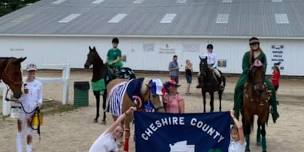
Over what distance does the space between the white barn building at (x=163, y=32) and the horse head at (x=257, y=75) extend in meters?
25.7

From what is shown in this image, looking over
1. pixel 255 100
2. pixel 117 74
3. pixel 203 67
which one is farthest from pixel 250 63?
pixel 203 67

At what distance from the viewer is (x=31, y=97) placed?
34.7ft

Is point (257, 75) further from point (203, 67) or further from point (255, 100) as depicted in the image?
point (203, 67)

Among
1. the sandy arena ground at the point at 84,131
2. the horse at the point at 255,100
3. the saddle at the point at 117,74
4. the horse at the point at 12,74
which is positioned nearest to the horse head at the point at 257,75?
the horse at the point at 255,100

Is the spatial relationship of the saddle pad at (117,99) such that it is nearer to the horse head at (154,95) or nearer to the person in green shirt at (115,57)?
the horse head at (154,95)

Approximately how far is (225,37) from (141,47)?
622 centimetres

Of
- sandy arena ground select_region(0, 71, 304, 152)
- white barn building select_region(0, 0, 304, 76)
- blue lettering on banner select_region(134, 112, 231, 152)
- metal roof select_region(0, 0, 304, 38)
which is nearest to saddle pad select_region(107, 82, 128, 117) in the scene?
sandy arena ground select_region(0, 71, 304, 152)

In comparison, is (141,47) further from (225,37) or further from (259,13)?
(259,13)

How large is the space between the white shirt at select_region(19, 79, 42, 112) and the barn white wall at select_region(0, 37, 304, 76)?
91.8ft

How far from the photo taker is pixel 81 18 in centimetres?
4491

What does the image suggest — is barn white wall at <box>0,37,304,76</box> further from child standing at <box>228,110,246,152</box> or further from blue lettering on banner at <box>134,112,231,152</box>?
child standing at <box>228,110,246,152</box>

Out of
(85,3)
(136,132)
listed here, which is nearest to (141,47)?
(85,3)

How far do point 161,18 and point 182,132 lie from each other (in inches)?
1347

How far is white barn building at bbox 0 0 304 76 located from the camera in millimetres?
37497
